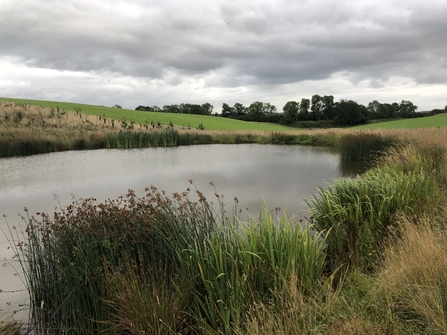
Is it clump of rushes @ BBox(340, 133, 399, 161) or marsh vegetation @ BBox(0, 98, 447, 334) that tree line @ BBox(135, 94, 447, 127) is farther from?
marsh vegetation @ BBox(0, 98, 447, 334)

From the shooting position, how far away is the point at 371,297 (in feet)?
7.93

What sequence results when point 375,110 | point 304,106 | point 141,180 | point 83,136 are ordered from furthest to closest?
point 304,106 → point 375,110 → point 83,136 → point 141,180

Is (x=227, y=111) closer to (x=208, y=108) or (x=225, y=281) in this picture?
(x=208, y=108)

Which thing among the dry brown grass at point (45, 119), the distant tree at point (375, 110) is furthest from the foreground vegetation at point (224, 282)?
the distant tree at point (375, 110)

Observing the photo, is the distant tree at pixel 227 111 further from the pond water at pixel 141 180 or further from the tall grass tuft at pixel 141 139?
the pond water at pixel 141 180

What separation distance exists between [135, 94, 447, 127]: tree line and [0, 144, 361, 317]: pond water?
56.5 meters

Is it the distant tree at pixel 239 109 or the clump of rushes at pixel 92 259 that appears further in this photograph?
the distant tree at pixel 239 109

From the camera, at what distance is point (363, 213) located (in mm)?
4555

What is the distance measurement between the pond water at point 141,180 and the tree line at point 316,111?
185 feet

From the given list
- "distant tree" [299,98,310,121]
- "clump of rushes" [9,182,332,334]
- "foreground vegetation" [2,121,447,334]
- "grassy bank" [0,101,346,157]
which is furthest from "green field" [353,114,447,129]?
→ "distant tree" [299,98,310,121]

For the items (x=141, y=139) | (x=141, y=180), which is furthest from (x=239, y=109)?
(x=141, y=180)

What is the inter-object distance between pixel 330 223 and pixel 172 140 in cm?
2072

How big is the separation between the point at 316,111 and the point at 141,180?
80.0 meters

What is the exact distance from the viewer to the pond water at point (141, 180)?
7328 millimetres
